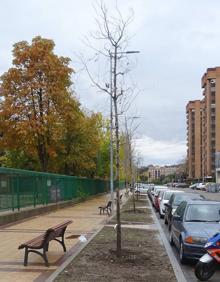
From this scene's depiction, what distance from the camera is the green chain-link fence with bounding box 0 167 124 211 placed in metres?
20.4

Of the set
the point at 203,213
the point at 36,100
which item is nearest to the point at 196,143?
the point at 36,100

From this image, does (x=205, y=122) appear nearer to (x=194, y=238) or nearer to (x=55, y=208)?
(x=55, y=208)

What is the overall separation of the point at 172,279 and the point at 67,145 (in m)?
38.8

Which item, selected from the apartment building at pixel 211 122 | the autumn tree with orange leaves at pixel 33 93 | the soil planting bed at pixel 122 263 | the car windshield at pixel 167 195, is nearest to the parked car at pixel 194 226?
the soil planting bed at pixel 122 263

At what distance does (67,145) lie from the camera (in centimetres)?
4806

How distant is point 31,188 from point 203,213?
1308 centimetres

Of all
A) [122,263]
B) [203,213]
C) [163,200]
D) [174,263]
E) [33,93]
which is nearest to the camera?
[122,263]

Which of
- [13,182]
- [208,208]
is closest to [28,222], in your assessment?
[13,182]

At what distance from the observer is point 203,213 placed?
13.5 metres

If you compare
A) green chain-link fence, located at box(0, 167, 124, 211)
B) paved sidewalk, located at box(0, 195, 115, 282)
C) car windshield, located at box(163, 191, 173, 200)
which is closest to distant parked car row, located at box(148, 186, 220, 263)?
paved sidewalk, located at box(0, 195, 115, 282)

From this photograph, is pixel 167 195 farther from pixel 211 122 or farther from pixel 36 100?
pixel 211 122

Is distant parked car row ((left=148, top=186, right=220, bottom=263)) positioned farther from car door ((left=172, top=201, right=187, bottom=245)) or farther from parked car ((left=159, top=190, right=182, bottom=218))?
parked car ((left=159, top=190, right=182, bottom=218))

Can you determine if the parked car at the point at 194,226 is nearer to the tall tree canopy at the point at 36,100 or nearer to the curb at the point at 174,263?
the curb at the point at 174,263

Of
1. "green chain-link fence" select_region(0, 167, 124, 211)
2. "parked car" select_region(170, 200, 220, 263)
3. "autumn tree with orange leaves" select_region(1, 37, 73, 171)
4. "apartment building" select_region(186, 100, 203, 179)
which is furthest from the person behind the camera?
"apartment building" select_region(186, 100, 203, 179)
